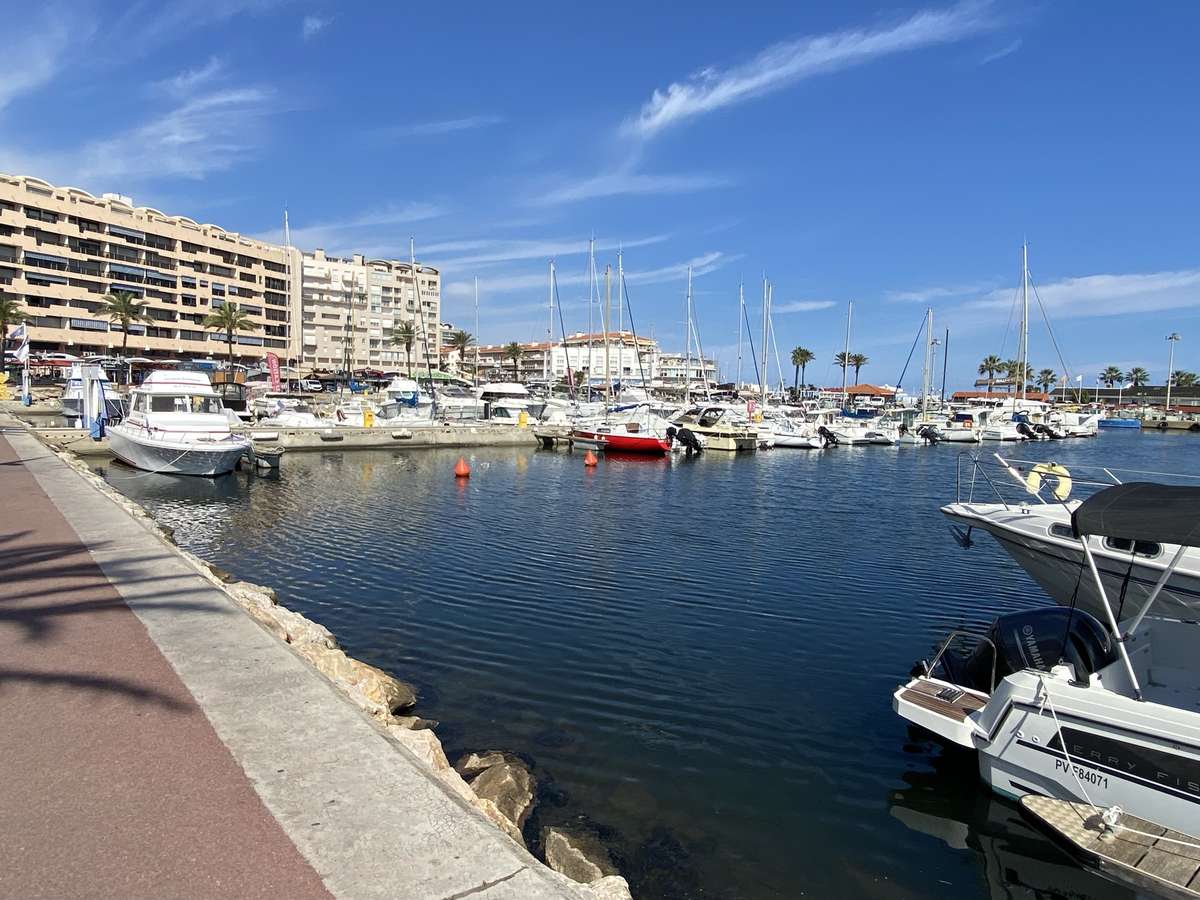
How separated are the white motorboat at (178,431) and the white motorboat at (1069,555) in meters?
26.5

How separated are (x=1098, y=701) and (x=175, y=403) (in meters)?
31.9

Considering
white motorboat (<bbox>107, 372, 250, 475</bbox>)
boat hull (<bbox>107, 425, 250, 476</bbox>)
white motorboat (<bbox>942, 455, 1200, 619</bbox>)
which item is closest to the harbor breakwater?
white motorboat (<bbox>942, 455, 1200, 619</bbox>)

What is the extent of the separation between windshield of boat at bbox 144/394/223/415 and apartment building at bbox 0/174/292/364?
257 feet

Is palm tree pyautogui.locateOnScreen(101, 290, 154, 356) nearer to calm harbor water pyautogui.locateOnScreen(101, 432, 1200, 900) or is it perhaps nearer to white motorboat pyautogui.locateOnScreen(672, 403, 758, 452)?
white motorboat pyautogui.locateOnScreen(672, 403, 758, 452)

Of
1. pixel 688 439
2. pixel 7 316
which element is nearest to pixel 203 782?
pixel 688 439

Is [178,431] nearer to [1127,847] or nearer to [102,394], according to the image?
[102,394]

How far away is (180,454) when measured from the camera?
96.0 ft

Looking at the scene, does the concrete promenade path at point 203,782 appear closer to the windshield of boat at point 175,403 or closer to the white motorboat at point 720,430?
the windshield of boat at point 175,403

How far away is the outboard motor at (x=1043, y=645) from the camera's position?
7.97 metres

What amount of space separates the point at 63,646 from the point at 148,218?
395ft

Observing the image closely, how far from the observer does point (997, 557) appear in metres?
20.0

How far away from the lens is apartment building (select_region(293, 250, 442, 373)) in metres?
129

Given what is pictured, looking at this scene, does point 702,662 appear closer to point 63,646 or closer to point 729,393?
point 63,646

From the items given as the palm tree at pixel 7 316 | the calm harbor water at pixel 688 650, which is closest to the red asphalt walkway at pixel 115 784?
the calm harbor water at pixel 688 650
